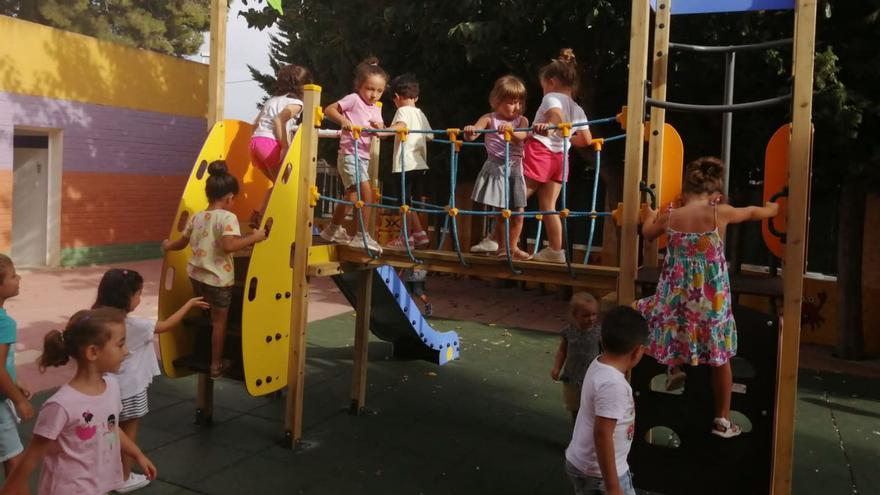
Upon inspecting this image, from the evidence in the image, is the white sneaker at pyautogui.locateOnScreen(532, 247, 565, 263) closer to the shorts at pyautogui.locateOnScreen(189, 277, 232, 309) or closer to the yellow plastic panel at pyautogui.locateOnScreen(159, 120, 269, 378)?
the shorts at pyautogui.locateOnScreen(189, 277, 232, 309)

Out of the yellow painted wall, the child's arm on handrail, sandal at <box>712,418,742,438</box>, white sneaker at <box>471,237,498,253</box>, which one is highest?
Answer: the yellow painted wall

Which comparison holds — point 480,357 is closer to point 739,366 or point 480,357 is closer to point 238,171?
point 739,366

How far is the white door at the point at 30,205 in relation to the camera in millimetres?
12844

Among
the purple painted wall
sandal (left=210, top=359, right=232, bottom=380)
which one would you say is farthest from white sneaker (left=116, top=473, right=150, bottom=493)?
the purple painted wall

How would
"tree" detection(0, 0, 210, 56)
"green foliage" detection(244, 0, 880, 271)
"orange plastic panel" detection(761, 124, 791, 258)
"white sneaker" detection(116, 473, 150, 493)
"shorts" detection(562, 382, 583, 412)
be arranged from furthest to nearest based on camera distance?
"tree" detection(0, 0, 210, 56)
"green foliage" detection(244, 0, 880, 271)
"shorts" detection(562, 382, 583, 412)
"white sneaker" detection(116, 473, 150, 493)
"orange plastic panel" detection(761, 124, 791, 258)

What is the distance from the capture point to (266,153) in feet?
17.7

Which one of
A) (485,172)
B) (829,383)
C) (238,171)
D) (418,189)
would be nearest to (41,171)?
(418,189)

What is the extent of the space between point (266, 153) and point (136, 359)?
1.97m

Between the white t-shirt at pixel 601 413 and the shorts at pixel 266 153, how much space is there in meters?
3.29

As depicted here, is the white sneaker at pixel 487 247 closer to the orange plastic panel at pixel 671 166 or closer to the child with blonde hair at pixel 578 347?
the child with blonde hair at pixel 578 347

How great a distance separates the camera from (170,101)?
48.4 feet

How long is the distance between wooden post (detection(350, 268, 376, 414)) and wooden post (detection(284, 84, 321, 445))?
811 millimetres

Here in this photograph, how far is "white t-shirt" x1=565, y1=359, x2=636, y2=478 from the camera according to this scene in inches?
105

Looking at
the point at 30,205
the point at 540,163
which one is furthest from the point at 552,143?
the point at 30,205
